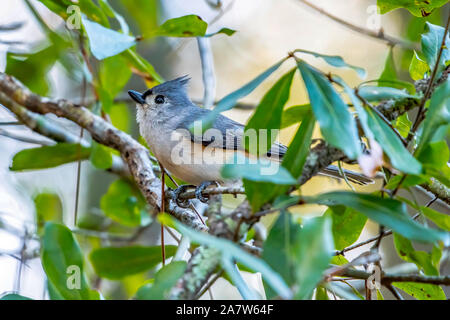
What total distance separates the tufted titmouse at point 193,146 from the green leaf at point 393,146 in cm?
106

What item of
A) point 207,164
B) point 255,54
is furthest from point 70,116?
point 255,54

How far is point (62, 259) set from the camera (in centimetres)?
147

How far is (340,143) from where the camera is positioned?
1.10 m

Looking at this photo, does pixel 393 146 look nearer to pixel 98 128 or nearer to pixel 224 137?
pixel 224 137

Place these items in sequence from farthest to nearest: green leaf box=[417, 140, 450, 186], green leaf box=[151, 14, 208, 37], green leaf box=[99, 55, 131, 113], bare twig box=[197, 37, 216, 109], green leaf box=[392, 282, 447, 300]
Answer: bare twig box=[197, 37, 216, 109]
green leaf box=[99, 55, 131, 113]
green leaf box=[151, 14, 208, 37]
green leaf box=[392, 282, 447, 300]
green leaf box=[417, 140, 450, 186]

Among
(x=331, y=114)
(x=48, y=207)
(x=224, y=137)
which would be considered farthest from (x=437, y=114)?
(x=48, y=207)

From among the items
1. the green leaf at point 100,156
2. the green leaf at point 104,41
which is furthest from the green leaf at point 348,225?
the green leaf at point 100,156

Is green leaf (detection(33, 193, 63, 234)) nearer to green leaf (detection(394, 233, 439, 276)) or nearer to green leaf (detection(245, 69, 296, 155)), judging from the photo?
green leaf (detection(245, 69, 296, 155))

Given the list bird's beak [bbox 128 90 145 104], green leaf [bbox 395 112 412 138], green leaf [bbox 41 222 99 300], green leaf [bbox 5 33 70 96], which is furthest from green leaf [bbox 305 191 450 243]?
green leaf [bbox 5 33 70 96]

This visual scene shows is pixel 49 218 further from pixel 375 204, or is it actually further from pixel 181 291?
pixel 375 204

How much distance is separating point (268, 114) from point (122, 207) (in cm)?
175

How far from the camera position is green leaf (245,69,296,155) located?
129cm

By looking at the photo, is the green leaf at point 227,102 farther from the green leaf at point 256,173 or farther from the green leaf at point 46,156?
the green leaf at point 46,156

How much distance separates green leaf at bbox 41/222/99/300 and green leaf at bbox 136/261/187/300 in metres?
0.33
